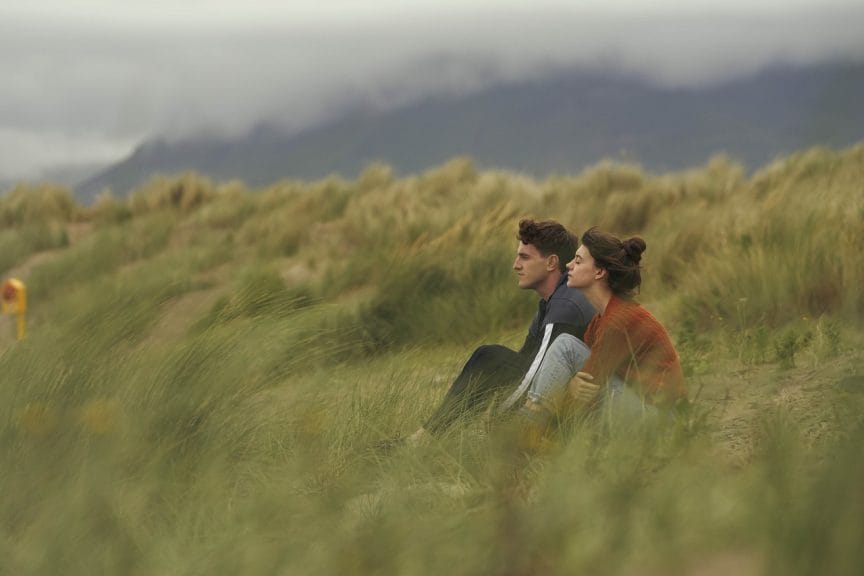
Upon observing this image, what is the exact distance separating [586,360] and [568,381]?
0.11 meters

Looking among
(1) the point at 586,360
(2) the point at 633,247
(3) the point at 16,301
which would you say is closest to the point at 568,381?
(1) the point at 586,360

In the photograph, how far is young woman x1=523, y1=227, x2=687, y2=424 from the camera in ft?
14.8

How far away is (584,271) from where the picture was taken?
5.25 m

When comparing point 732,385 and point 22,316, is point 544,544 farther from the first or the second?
point 22,316

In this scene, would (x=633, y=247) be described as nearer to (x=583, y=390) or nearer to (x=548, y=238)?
(x=548, y=238)

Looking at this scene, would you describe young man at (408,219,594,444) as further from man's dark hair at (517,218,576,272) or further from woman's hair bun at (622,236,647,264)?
woman's hair bun at (622,236,647,264)

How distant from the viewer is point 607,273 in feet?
17.2

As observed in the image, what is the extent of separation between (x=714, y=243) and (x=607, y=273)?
19.9ft

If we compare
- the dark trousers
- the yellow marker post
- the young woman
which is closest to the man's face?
the dark trousers

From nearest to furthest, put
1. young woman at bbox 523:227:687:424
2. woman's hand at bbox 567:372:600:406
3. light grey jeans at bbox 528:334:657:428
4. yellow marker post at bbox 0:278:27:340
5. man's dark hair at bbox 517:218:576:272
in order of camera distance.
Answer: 1. light grey jeans at bbox 528:334:657:428
2. young woman at bbox 523:227:687:424
3. woman's hand at bbox 567:372:600:406
4. man's dark hair at bbox 517:218:576:272
5. yellow marker post at bbox 0:278:27:340

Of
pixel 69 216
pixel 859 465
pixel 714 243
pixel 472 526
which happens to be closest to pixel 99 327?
pixel 472 526

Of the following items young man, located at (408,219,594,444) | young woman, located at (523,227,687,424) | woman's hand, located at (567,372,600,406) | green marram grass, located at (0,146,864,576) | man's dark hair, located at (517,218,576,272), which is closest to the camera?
green marram grass, located at (0,146,864,576)

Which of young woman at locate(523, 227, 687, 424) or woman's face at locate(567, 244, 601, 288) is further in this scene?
woman's face at locate(567, 244, 601, 288)

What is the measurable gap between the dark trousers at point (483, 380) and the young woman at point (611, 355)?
0.23m
